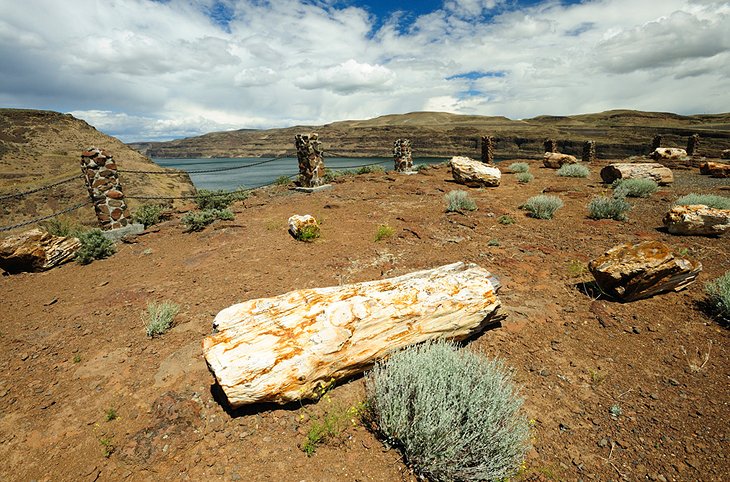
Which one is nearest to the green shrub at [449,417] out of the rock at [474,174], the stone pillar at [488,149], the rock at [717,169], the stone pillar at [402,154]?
the rock at [474,174]

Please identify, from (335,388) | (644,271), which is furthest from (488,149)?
(335,388)

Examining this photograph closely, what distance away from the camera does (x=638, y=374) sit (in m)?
3.08

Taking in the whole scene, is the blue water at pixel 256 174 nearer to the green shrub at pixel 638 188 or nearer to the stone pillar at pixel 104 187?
the stone pillar at pixel 104 187

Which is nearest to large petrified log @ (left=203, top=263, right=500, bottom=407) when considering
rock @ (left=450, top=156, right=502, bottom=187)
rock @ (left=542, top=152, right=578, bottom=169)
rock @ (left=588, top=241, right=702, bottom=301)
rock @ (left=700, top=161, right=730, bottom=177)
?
rock @ (left=588, top=241, right=702, bottom=301)

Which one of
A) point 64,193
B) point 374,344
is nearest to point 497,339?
point 374,344

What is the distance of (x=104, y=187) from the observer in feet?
26.3

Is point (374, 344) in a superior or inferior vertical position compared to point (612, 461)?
superior

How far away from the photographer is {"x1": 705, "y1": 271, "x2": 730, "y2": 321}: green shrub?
366 centimetres

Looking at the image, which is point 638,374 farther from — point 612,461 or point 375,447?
point 375,447

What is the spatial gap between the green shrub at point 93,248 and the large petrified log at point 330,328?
549 centimetres

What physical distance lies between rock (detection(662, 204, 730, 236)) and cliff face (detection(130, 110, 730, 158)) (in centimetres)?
3318

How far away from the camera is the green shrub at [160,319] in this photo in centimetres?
394

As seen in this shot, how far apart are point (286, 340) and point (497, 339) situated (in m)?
2.49

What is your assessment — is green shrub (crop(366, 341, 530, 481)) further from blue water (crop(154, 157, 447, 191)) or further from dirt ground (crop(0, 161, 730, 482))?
blue water (crop(154, 157, 447, 191))
